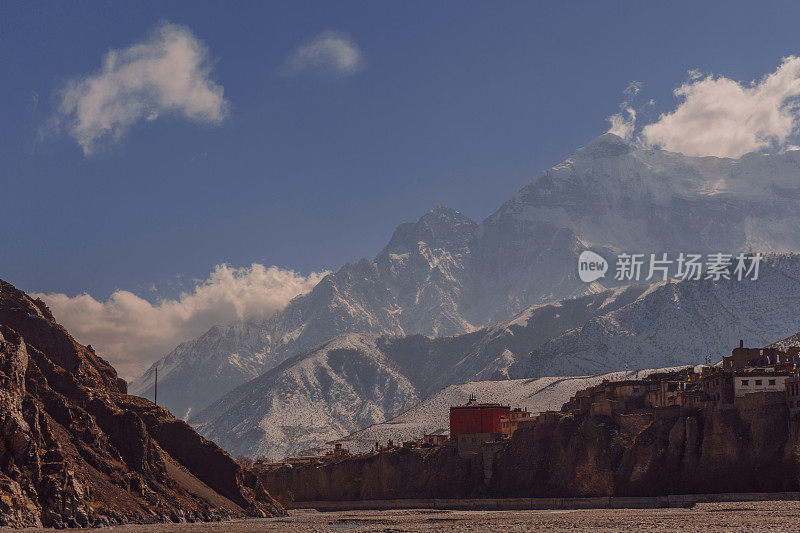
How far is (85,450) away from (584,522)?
63214 millimetres

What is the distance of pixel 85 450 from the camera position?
134875 millimetres

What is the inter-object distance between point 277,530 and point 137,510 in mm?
17601

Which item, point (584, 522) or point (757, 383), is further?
point (757, 383)

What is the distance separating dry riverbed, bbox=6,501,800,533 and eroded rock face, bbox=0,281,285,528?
5.36 m

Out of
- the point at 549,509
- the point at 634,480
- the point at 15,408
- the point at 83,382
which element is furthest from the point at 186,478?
the point at 634,480

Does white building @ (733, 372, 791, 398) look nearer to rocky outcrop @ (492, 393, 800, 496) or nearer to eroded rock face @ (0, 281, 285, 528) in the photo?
rocky outcrop @ (492, 393, 800, 496)

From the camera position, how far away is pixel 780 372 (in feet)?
534

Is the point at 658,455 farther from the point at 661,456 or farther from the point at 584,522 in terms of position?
the point at 584,522

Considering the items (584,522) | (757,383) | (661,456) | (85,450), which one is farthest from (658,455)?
(85,450)

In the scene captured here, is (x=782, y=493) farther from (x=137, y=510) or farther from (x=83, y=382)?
(x=83, y=382)

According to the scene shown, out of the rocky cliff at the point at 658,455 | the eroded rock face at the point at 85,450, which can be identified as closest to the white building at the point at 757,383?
the rocky cliff at the point at 658,455

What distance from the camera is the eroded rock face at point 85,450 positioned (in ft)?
371

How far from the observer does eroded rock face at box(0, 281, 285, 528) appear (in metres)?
113

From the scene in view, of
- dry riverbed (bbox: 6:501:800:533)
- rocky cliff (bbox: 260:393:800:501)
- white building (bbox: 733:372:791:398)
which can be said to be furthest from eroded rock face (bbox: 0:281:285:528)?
white building (bbox: 733:372:791:398)
